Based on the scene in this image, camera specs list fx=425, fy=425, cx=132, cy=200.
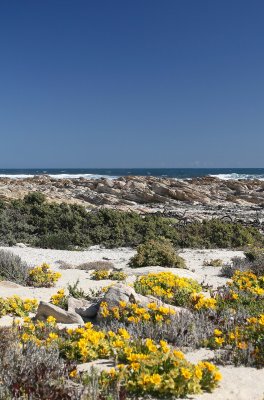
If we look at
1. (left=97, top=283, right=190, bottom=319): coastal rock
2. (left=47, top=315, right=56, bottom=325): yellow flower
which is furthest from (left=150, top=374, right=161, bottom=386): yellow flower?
(left=97, top=283, right=190, bottom=319): coastal rock

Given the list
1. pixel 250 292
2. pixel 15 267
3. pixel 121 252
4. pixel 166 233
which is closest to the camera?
pixel 250 292

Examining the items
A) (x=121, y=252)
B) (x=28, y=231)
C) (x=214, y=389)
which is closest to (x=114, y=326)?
(x=214, y=389)

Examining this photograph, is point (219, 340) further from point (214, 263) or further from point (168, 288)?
point (214, 263)

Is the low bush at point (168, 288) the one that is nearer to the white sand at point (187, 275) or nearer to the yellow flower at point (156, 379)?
the white sand at point (187, 275)

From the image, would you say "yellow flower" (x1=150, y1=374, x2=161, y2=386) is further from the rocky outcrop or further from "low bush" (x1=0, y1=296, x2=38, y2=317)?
the rocky outcrop

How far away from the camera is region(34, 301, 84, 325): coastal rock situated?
623 cm

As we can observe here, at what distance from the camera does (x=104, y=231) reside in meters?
15.9

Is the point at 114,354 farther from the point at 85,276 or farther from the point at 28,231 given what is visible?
the point at 28,231

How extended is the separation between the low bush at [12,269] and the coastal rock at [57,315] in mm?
3091

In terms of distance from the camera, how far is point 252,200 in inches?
1307

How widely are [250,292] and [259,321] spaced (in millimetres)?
2225

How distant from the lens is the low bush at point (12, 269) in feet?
31.0

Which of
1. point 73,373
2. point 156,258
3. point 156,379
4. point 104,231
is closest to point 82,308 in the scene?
point 73,373

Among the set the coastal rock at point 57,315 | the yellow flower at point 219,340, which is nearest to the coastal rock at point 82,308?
the coastal rock at point 57,315
